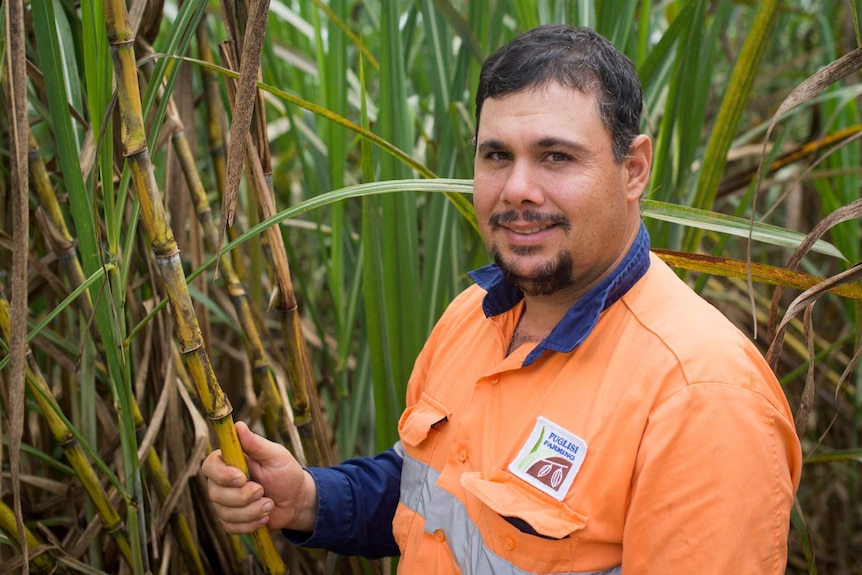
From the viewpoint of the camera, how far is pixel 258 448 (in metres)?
1.05

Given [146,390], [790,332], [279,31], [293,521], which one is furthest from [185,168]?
[790,332]

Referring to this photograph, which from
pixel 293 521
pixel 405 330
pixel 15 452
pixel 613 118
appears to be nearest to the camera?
pixel 15 452

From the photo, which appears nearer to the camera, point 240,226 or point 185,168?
point 185,168

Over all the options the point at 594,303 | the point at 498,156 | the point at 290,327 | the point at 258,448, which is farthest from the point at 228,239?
the point at 594,303

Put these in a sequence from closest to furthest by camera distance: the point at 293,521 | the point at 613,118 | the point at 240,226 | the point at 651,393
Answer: the point at 651,393 → the point at 613,118 → the point at 293,521 → the point at 240,226

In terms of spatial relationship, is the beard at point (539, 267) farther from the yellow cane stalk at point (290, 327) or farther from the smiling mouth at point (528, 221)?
the yellow cane stalk at point (290, 327)

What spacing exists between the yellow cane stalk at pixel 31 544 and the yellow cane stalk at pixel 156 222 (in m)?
0.30

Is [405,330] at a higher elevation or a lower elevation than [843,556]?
higher

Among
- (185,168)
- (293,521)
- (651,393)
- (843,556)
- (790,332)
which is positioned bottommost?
(843,556)

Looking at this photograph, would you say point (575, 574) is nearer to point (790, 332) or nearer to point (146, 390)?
point (146, 390)

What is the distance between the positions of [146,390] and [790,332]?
1551 millimetres

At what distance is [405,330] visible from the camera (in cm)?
130

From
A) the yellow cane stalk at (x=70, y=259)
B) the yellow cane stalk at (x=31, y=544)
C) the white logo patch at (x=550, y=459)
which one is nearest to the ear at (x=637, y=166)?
the white logo patch at (x=550, y=459)

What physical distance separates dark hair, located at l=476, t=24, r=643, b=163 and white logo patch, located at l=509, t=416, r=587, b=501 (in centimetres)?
33
